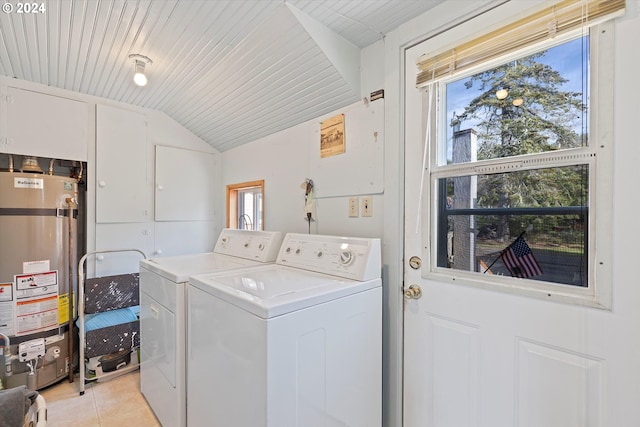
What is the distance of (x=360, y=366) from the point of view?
1356 mm

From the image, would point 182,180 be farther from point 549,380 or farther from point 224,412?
point 549,380

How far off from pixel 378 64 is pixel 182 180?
2300 millimetres

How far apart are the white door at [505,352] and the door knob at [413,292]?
21 millimetres

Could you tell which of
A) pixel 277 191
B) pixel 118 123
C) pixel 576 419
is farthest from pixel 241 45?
pixel 576 419

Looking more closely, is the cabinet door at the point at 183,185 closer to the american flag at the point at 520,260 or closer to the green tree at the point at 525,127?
the green tree at the point at 525,127

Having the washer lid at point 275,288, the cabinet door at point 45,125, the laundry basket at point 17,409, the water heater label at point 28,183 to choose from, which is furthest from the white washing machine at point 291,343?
the cabinet door at point 45,125

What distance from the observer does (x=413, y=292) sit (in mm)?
1483

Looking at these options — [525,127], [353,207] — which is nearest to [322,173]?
[353,207]

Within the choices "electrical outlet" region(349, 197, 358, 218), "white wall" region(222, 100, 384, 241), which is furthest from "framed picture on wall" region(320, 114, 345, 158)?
"electrical outlet" region(349, 197, 358, 218)

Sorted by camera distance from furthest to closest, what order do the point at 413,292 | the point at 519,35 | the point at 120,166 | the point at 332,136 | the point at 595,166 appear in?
the point at 120,166, the point at 332,136, the point at 413,292, the point at 519,35, the point at 595,166

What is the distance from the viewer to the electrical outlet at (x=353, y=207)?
1820 mm

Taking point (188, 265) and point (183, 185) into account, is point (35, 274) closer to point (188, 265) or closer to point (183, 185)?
point (188, 265)

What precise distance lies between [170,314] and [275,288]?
72cm

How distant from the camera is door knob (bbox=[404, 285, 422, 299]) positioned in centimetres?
147
